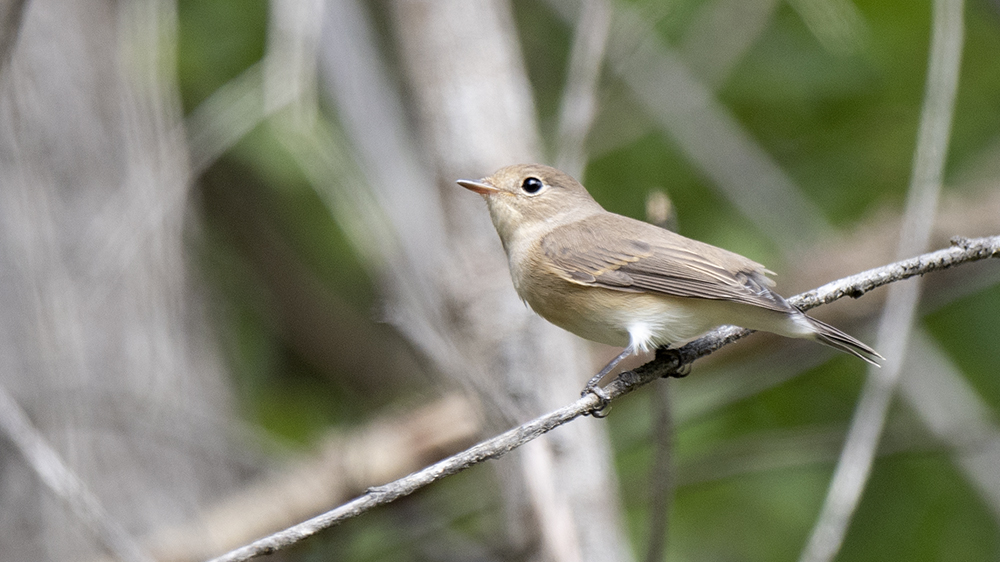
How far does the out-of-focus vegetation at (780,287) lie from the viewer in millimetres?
4859

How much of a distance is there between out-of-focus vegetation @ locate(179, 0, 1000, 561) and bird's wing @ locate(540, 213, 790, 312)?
147 centimetres

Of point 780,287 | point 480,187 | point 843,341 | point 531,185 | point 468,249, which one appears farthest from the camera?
point 780,287

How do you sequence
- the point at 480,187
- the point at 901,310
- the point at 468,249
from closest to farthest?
the point at 901,310 → the point at 480,187 → the point at 468,249

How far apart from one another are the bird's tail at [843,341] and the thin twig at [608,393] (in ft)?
0.40

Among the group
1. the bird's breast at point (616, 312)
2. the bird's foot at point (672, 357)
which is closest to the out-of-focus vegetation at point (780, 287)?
the bird's breast at point (616, 312)

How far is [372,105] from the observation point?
5.25 metres

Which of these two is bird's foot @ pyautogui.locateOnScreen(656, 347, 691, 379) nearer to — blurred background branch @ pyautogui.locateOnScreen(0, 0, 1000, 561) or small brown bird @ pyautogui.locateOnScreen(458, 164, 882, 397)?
small brown bird @ pyautogui.locateOnScreen(458, 164, 882, 397)

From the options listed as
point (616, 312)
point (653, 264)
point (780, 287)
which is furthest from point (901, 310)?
point (780, 287)

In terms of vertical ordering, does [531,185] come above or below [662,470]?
above

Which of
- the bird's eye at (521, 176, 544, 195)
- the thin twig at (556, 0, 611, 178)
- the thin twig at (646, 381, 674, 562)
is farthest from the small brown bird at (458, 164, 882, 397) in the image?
the thin twig at (556, 0, 611, 178)

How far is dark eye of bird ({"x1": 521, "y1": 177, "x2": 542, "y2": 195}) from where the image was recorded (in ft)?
12.0

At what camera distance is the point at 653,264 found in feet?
9.96

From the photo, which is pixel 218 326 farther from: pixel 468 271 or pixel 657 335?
pixel 657 335

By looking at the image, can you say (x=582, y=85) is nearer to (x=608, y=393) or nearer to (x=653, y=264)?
(x=653, y=264)
